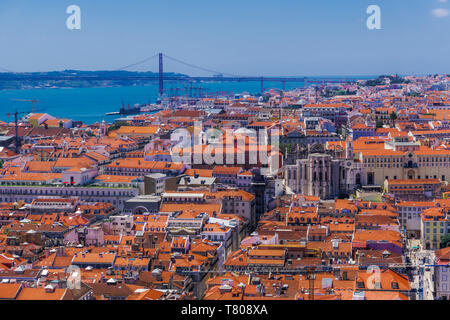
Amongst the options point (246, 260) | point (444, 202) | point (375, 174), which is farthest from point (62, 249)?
point (375, 174)

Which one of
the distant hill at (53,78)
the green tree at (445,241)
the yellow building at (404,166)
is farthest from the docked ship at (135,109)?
the green tree at (445,241)

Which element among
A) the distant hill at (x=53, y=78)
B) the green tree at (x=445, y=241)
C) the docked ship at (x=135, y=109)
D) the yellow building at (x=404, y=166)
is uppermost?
the distant hill at (x=53, y=78)

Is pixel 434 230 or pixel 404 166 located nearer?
pixel 434 230

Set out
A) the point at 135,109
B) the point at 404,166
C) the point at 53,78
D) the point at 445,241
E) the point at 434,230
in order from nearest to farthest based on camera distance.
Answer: the point at 445,241 < the point at 434,230 < the point at 404,166 < the point at 135,109 < the point at 53,78

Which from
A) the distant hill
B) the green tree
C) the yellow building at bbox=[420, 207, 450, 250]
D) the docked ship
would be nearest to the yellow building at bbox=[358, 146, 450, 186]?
the yellow building at bbox=[420, 207, 450, 250]

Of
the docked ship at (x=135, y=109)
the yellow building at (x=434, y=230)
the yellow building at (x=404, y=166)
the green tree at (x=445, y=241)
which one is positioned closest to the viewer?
the green tree at (x=445, y=241)

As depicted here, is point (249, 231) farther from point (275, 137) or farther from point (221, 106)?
point (221, 106)

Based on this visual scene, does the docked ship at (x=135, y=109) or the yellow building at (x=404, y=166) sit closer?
the yellow building at (x=404, y=166)

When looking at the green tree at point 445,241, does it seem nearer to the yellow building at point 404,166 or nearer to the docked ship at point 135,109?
the yellow building at point 404,166

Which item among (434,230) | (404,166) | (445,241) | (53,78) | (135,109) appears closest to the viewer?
(445,241)

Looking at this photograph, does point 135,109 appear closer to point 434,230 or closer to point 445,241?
point 434,230

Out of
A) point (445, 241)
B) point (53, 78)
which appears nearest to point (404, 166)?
point (445, 241)
